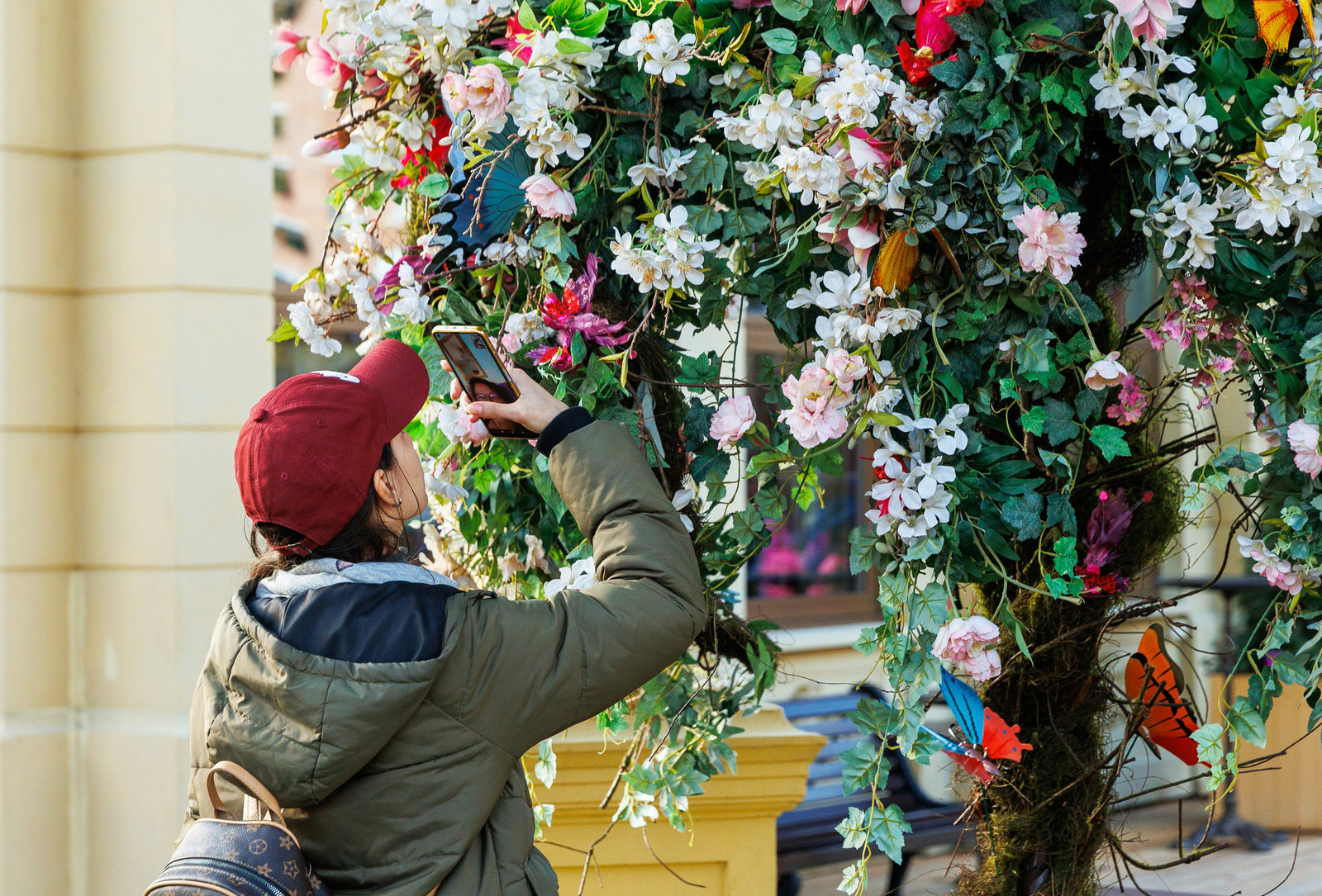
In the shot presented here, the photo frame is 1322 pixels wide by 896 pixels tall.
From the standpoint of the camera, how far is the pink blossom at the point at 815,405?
134cm

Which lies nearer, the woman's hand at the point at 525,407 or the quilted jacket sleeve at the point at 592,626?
the quilted jacket sleeve at the point at 592,626

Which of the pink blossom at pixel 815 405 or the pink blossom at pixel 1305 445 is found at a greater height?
the pink blossom at pixel 815 405

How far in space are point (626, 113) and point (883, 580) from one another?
0.63 meters

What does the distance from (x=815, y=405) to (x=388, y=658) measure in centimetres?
53

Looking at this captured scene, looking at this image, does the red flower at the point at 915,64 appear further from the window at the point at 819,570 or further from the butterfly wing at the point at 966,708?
the window at the point at 819,570

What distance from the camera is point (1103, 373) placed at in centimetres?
136

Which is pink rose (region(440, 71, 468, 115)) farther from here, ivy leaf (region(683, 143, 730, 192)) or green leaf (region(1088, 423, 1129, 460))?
green leaf (region(1088, 423, 1129, 460))

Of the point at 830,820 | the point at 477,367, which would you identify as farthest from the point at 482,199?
the point at 830,820

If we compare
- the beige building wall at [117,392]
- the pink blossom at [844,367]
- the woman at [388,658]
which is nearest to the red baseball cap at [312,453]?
the woman at [388,658]

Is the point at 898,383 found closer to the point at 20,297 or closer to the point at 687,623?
the point at 687,623

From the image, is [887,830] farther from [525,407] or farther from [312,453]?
[312,453]

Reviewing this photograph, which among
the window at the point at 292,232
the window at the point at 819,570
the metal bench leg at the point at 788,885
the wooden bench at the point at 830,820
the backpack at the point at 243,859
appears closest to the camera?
the backpack at the point at 243,859

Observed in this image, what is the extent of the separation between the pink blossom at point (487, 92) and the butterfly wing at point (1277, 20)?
821mm

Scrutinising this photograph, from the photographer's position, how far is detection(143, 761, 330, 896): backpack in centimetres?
111
